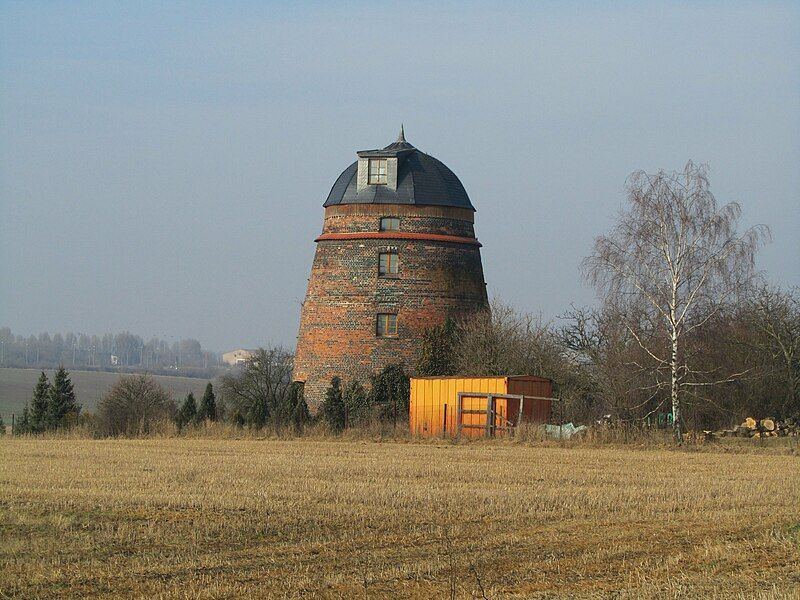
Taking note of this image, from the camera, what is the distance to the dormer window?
47625mm

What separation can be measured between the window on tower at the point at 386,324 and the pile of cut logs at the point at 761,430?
13.6m

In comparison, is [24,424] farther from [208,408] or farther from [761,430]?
[761,430]

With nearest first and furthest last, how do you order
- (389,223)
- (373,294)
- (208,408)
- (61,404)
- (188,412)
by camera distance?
(373,294), (389,223), (188,412), (208,408), (61,404)

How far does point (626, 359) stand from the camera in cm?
4116

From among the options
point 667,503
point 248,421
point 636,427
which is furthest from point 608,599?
point 248,421

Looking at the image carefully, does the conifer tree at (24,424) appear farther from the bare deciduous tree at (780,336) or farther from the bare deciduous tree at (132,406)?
the bare deciduous tree at (780,336)

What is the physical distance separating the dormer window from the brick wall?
120 centimetres

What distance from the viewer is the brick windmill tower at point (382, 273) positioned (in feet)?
153

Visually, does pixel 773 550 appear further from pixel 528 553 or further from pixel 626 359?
pixel 626 359

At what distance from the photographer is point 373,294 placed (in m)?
46.7

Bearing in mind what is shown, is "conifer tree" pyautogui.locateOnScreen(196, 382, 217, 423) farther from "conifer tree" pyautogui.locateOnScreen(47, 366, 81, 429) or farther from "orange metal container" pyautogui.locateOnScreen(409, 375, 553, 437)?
"orange metal container" pyautogui.locateOnScreen(409, 375, 553, 437)

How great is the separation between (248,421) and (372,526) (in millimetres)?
29533

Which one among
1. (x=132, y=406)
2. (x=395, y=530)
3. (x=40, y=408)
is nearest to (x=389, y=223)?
(x=132, y=406)

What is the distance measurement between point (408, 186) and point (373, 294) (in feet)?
14.2
